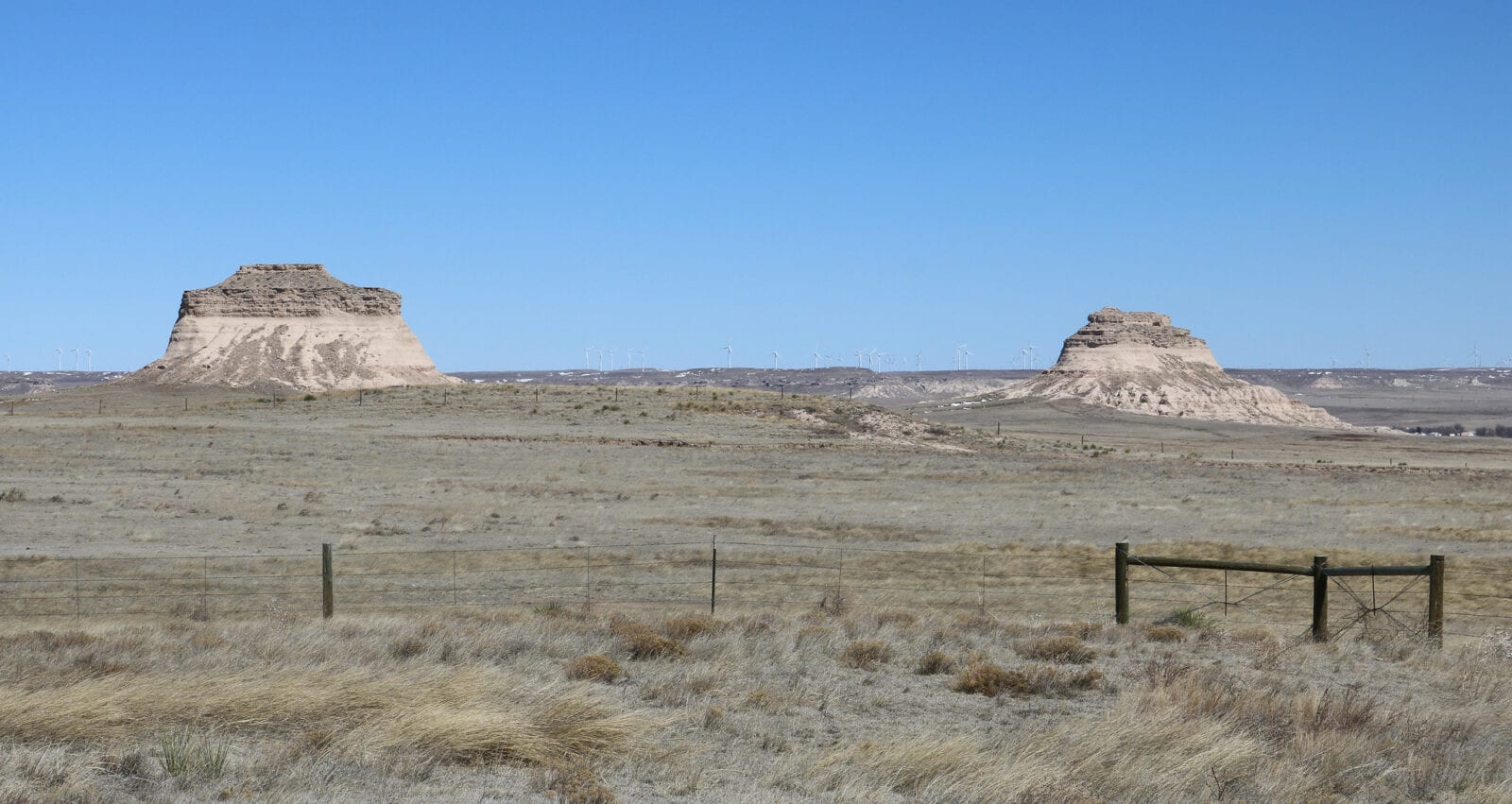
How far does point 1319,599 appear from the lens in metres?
13.3

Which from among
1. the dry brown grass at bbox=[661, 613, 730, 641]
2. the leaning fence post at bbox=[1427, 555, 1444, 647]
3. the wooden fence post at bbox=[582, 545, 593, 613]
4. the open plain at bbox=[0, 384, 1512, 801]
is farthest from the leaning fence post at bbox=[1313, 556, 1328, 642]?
the wooden fence post at bbox=[582, 545, 593, 613]

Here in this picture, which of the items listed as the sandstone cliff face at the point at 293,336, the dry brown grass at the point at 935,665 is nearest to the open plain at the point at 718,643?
the dry brown grass at the point at 935,665

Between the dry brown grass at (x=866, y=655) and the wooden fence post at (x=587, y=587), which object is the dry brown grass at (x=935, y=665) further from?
the wooden fence post at (x=587, y=587)

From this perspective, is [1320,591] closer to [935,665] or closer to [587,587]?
[935,665]

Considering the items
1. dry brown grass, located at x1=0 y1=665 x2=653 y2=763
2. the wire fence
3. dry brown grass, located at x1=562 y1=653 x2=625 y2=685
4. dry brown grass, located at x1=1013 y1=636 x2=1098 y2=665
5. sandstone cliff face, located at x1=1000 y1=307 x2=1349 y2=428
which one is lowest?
the wire fence

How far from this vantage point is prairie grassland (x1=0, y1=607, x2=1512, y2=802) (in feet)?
26.0

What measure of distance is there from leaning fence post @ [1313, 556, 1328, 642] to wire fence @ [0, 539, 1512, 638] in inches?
61.7

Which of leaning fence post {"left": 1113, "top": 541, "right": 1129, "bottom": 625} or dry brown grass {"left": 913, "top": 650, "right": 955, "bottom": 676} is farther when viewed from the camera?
leaning fence post {"left": 1113, "top": 541, "right": 1129, "bottom": 625}

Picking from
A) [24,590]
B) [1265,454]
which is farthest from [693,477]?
[1265,454]

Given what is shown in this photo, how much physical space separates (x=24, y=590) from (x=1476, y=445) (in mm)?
86348

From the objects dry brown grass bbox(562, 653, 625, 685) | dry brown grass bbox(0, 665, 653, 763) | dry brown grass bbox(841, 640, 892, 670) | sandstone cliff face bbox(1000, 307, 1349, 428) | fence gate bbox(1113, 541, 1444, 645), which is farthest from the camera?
sandstone cliff face bbox(1000, 307, 1349, 428)

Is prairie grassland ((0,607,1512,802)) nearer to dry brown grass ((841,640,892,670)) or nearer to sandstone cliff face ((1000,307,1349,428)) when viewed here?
dry brown grass ((841,640,892,670))

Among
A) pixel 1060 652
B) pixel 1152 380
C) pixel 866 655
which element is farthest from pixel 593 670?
pixel 1152 380

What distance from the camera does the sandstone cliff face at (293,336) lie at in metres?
99.1
